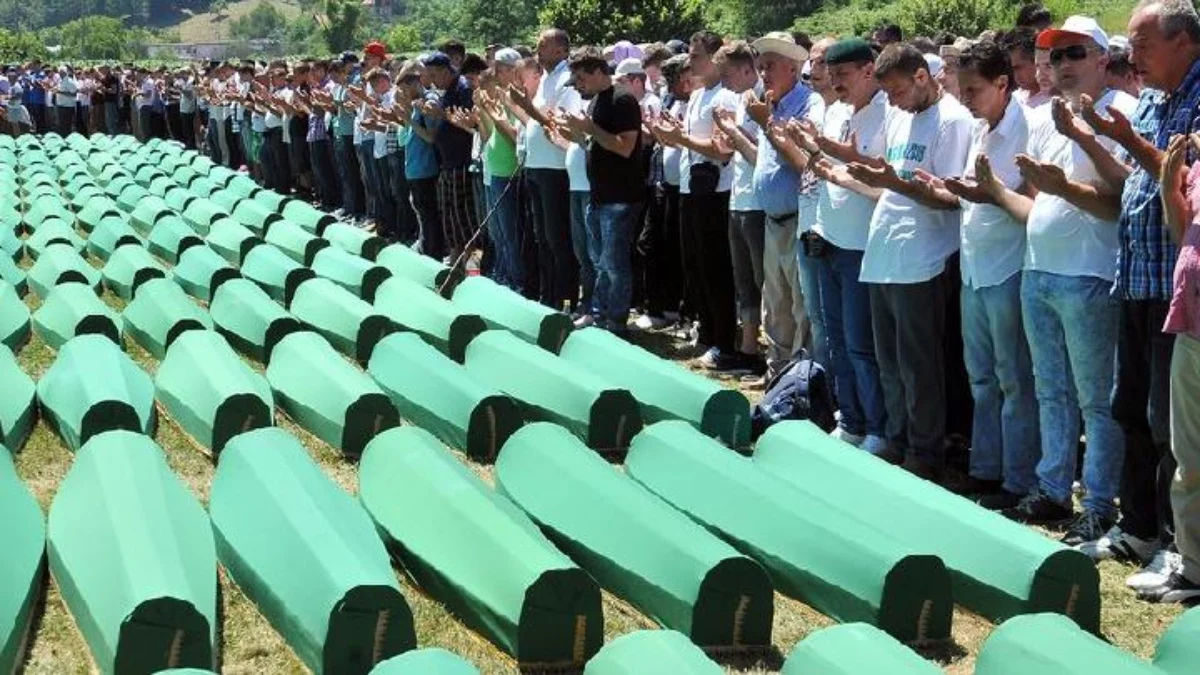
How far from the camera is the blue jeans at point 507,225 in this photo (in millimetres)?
10422

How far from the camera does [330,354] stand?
289 inches

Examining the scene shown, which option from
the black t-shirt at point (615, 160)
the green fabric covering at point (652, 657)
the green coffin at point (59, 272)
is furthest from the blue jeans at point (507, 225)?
the green fabric covering at point (652, 657)

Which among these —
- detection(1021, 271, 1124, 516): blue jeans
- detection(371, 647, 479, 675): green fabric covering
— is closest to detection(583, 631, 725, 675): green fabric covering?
detection(371, 647, 479, 675): green fabric covering

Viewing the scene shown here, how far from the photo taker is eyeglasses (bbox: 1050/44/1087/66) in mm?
5309

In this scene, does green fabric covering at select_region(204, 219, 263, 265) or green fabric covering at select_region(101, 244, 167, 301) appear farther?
green fabric covering at select_region(204, 219, 263, 265)

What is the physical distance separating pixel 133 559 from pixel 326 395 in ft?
7.86

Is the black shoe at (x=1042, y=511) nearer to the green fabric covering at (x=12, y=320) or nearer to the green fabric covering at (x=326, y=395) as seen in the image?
the green fabric covering at (x=326, y=395)

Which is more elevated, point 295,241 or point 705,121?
point 705,121

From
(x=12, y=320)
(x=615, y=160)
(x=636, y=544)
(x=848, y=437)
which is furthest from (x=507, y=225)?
(x=636, y=544)

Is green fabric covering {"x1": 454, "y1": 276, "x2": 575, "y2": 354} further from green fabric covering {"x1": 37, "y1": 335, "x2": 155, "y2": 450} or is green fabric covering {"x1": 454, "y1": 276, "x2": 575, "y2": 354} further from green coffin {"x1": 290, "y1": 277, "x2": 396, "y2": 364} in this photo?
green fabric covering {"x1": 37, "y1": 335, "x2": 155, "y2": 450}

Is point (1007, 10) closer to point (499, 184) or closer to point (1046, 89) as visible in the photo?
point (499, 184)

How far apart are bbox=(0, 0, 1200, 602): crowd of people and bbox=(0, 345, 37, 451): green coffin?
129 inches

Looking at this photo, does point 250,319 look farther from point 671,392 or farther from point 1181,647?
point 1181,647

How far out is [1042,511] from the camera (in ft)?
18.6
